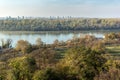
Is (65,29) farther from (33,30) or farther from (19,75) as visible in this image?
(19,75)

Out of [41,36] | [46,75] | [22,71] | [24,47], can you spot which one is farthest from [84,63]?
[41,36]

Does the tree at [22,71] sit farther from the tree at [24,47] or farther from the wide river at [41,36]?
the wide river at [41,36]

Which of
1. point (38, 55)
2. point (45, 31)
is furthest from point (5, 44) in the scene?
point (45, 31)

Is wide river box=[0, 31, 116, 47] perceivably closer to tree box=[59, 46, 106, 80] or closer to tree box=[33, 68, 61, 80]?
tree box=[59, 46, 106, 80]

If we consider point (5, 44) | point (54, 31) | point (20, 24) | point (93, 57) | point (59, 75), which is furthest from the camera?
point (20, 24)

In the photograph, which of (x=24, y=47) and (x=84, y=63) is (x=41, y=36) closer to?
(x=24, y=47)

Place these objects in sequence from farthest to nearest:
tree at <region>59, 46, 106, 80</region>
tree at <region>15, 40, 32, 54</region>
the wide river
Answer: the wide river < tree at <region>15, 40, 32, 54</region> < tree at <region>59, 46, 106, 80</region>

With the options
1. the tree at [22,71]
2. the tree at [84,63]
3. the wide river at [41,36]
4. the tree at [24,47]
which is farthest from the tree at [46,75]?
the wide river at [41,36]

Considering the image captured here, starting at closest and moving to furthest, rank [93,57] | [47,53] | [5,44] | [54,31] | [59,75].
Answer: [59,75] → [93,57] → [47,53] → [5,44] → [54,31]

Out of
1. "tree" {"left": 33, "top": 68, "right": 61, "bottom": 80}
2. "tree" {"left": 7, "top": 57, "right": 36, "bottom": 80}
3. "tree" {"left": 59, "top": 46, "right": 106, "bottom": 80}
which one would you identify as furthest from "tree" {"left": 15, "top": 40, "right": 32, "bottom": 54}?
"tree" {"left": 33, "top": 68, "right": 61, "bottom": 80}

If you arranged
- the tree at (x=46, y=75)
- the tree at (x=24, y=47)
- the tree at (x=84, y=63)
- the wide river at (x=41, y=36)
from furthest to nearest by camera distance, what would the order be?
the wide river at (x=41, y=36) < the tree at (x=24, y=47) < the tree at (x=84, y=63) < the tree at (x=46, y=75)

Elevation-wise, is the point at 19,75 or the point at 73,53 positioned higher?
the point at 73,53
